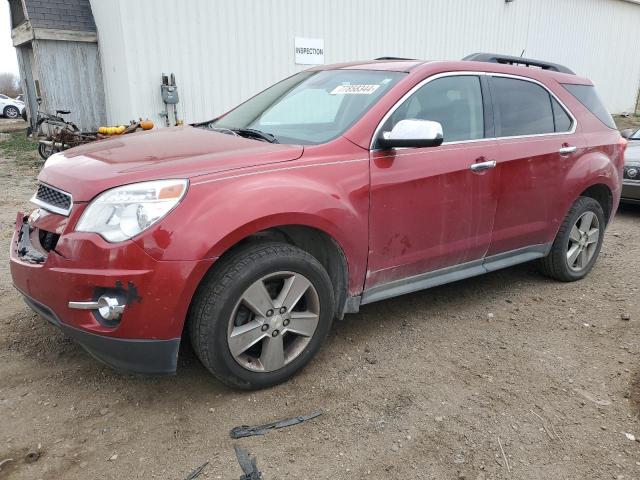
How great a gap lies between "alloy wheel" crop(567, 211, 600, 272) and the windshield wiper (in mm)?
2668

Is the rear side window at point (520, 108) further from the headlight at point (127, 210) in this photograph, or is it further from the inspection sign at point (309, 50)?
the inspection sign at point (309, 50)

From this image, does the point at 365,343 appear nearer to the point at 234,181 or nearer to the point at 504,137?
the point at 234,181

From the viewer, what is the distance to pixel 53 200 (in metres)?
2.57

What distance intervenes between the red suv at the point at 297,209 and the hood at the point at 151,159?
0.01 metres

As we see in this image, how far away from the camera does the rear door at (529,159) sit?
142 inches

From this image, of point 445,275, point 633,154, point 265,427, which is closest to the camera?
point 265,427

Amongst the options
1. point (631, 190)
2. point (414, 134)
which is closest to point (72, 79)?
point (414, 134)

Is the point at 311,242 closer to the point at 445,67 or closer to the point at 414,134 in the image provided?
the point at 414,134

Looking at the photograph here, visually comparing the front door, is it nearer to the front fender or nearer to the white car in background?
the front fender

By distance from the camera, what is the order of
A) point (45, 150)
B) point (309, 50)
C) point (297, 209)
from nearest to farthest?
point (297, 209) < point (45, 150) < point (309, 50)

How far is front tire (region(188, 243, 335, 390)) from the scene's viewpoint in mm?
2463

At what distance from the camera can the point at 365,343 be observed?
3326 mm

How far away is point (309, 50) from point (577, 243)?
7.96 metres

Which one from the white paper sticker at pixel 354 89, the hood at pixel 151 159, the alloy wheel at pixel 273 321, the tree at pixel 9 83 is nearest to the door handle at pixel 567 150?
the white paper sticker at pixel 354 89
